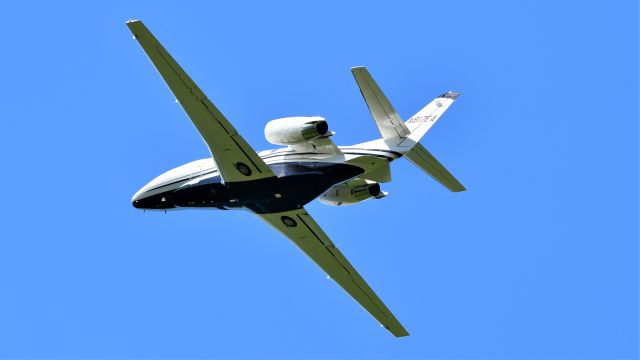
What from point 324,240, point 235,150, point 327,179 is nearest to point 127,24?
point 235,150

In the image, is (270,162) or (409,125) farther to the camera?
(409,125)

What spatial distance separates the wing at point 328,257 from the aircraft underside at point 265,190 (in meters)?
0.88

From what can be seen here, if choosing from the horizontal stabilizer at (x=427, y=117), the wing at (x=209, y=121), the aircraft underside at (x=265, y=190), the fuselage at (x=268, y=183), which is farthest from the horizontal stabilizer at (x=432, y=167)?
the wing at (x=209, y=121)

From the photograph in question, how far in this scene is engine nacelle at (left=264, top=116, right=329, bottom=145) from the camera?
3603cm

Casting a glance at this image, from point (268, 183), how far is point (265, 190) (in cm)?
51

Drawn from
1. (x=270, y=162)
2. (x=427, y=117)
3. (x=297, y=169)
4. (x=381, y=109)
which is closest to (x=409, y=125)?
(x=427, y=117)

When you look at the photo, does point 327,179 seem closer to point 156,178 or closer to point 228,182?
point 228,182

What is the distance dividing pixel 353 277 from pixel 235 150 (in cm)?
861

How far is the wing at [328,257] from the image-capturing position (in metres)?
40.6

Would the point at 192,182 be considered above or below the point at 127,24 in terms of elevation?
below

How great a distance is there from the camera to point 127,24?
3294cm

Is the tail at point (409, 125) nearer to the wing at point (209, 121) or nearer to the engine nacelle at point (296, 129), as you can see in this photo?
the engine nacelle at point (296, 129)

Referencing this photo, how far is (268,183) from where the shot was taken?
38031 mm

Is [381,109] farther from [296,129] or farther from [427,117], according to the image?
[296,129]
